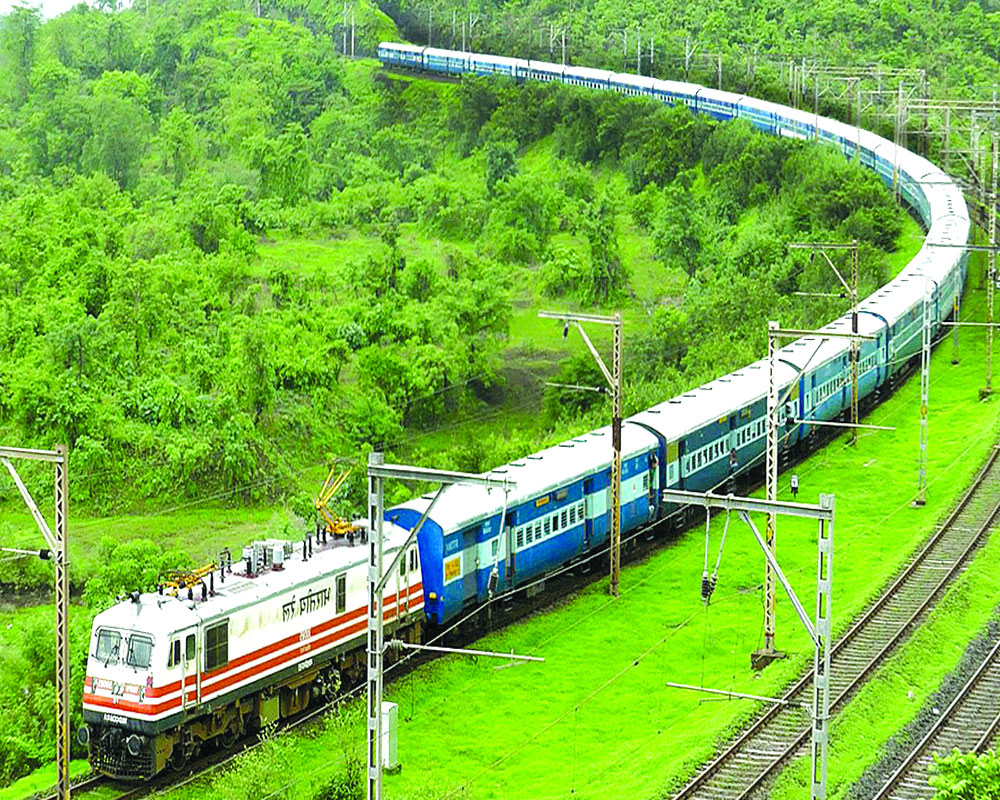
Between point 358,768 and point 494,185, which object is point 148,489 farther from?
Result: point 494,185

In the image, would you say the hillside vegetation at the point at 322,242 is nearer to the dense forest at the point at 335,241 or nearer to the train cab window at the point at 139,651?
the dense forest at the point at 335,241

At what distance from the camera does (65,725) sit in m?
22.3

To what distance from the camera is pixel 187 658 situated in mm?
27516

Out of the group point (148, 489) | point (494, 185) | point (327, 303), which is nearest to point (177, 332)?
point (327, 303)

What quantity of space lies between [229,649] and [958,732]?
13.3 m

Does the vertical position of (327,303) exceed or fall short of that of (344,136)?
it falls short

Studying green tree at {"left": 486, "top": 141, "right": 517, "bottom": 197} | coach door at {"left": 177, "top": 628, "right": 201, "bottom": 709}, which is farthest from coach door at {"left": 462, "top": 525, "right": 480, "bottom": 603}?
green tree at {"left": 486, "top": 141, "right": 517, "bottom": 197}

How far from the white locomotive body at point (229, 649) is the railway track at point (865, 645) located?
280 inches

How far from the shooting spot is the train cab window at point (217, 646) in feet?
91.8

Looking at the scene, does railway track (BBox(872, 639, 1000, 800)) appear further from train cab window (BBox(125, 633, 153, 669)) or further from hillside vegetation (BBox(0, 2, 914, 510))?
hillside vegetation (BBox(0, 2, 914, 510))

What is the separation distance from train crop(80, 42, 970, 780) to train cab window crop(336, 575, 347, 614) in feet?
0.13

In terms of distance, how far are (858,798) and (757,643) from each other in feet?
27.3

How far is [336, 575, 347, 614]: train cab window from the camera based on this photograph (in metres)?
30.8

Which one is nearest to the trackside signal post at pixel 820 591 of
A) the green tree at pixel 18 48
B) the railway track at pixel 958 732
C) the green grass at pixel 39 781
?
the railway track at pixel 958 732
